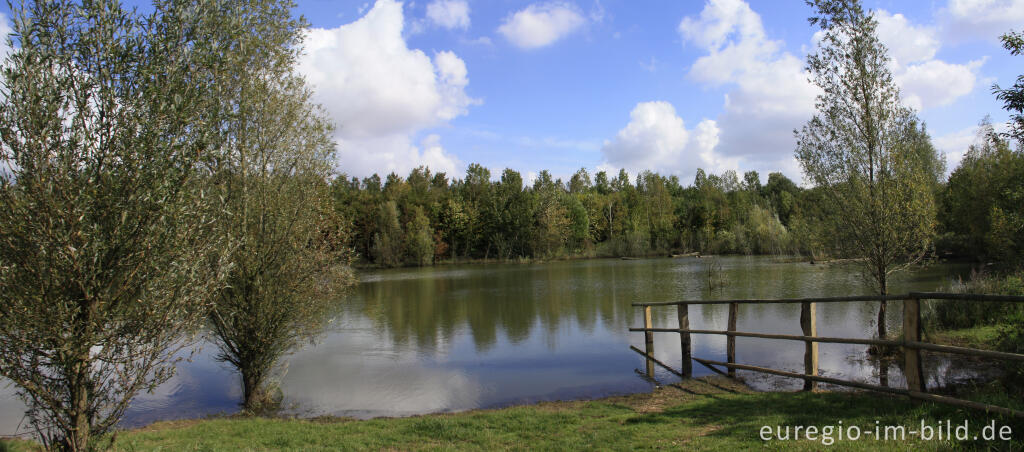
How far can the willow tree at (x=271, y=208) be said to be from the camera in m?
11.4

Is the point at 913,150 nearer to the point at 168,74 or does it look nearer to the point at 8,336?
the point at 168,74

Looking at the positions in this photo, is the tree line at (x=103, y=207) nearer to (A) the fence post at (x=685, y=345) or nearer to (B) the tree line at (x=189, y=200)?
(B) the tree line at (x=189, y=200)

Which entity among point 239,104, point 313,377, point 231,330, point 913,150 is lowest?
point 313,377

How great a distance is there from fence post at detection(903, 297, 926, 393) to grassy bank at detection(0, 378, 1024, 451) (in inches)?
12.0

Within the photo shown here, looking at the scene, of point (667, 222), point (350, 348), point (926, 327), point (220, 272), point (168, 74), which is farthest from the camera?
point (667, 222)

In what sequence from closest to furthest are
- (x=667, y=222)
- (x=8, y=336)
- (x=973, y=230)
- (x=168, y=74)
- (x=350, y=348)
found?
(x=8, y=336)
(x=168, y=74)
(x=350, y=348)
(x=973, y=230)
(x=667, y=222)

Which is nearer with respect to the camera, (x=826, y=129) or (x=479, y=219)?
(x=826, y=129)

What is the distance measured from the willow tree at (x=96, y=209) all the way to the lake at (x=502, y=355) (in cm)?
624

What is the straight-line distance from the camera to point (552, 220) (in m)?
79.4

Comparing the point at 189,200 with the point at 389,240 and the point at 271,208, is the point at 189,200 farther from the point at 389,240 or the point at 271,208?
the point at 389,240

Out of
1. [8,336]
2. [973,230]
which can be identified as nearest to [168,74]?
[8,336]

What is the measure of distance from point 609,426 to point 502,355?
29.7 feet

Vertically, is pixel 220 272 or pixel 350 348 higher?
pixel 220 272

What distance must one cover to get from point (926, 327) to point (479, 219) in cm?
7328
